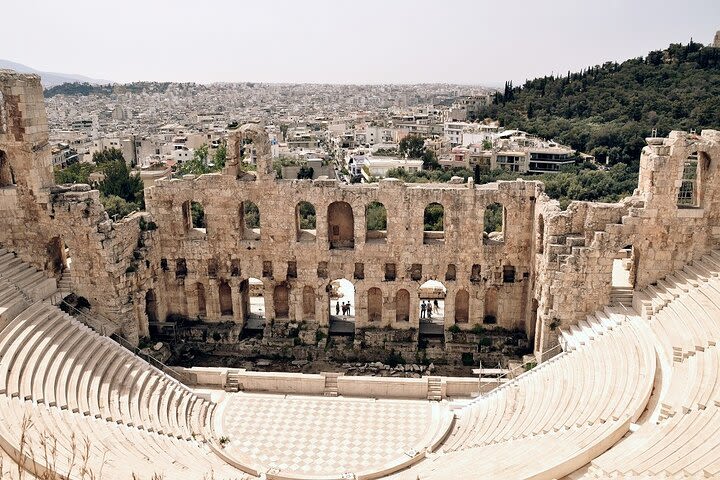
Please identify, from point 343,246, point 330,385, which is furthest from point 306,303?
point 330,385

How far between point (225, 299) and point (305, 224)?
1457cm

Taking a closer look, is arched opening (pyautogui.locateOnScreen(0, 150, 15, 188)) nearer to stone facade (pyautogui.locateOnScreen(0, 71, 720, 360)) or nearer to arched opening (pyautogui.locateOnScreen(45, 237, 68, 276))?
stone facade (pyautogui.locateOnScreen(0, 71, 720, 360))

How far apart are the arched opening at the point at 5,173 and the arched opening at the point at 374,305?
51.6ft

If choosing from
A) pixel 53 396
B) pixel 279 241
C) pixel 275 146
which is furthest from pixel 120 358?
pixel 275 146

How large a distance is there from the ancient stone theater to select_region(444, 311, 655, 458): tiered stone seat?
0.29 ft

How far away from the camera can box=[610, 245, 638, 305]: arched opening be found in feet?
77.2

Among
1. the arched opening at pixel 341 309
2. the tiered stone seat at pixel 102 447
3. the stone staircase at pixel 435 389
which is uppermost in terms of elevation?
the tiered stone seat at pixel 102 447

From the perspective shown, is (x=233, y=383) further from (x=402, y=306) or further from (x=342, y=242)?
(x=402, y=306)

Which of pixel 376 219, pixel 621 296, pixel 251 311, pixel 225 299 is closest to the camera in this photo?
pixel 621 296

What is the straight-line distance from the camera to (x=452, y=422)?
832 inches

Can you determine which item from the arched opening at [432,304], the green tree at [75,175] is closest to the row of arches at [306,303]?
the arched opening at [432,304]

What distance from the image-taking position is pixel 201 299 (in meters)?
28.8

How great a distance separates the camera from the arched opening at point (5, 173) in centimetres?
2423

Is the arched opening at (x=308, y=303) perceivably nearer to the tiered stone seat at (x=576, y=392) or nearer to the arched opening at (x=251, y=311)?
the arched opening at (x=251, y=311)
